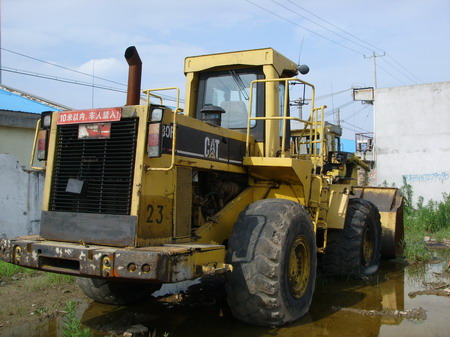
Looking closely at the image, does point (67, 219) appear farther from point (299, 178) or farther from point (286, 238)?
point (299, 178)

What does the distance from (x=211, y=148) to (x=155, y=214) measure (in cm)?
114

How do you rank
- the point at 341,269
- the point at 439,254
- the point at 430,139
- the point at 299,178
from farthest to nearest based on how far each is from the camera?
the point at 430,139 → the point at 439,254 → the point at 341,269 → the point at 299,178

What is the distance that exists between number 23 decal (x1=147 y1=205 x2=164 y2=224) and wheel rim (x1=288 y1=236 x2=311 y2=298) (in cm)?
148

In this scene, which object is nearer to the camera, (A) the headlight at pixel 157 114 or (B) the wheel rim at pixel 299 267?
(A) the headlight at pixel 157 114

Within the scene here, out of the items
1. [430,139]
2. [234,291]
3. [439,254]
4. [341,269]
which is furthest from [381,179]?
[234,291]

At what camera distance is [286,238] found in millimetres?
5039

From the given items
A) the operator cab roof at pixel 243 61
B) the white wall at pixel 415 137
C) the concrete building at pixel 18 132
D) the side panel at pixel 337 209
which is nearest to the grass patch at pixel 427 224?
the white wall at pixel 415 137

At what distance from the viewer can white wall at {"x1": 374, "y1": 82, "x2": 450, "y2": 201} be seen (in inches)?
771

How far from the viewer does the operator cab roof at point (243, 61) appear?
20.8ft

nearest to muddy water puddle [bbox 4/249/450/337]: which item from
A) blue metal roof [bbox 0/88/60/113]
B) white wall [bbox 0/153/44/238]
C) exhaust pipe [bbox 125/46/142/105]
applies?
exhaust pipe [bbox 125/46/142/105]

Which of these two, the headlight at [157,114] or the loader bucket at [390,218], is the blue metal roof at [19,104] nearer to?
the loader bucket at [390,218]

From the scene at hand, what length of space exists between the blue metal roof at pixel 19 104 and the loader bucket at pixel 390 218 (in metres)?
10.5

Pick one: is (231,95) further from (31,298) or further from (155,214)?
(31,298)

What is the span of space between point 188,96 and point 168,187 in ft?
7.41
